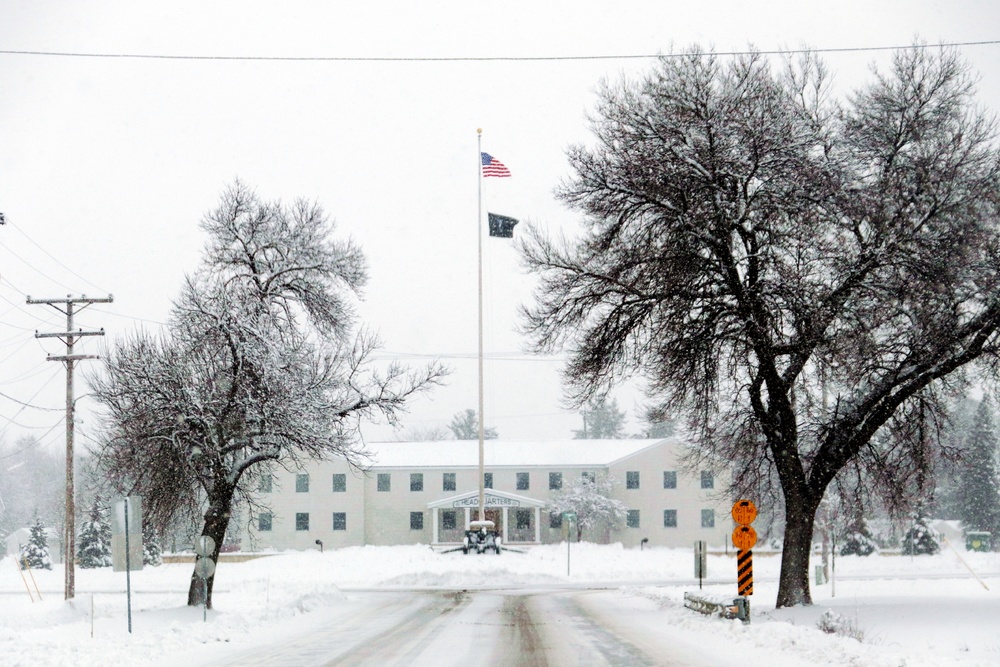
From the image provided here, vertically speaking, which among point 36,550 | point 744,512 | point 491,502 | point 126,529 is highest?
point 744,512

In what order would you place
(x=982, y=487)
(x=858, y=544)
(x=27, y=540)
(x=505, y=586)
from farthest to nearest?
(x=982, y=487)
(x=27, y=540)
(x=858, y=544)
(x=505, y=586)

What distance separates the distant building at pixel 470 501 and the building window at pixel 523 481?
0.23ft

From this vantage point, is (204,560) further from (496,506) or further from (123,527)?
(496,506)

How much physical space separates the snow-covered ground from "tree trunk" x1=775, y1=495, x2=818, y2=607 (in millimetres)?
561

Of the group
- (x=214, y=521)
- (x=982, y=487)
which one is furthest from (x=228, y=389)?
(x=982, y=487)

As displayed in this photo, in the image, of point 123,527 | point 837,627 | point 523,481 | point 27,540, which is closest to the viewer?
point 837,627

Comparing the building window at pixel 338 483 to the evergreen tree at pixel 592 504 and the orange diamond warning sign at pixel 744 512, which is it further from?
the orange diamond warning sign at pixel 744 512

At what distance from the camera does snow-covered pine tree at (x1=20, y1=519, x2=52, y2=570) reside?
209 ft

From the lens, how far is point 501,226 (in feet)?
143

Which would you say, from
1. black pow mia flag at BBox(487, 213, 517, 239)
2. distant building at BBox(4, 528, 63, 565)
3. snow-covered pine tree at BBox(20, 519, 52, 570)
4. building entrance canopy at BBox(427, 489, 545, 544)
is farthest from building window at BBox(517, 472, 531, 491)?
black pow mia flag at BBox(487, 213, 517, 239)

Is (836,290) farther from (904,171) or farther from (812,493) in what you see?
(812,493)

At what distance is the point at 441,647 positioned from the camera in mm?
16953

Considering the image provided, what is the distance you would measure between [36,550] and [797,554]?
180ft

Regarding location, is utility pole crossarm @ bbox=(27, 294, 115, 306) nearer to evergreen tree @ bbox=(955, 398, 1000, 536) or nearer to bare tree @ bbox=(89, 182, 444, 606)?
bare tree @ bbox=(89, 182, 444, 606)
